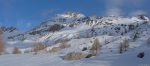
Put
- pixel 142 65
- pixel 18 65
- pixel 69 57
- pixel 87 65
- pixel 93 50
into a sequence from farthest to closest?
1. pixel 93 50
2. pixel 69 57
3. pixel 18 65
4. pixel 87 65
5. pixel 142 65

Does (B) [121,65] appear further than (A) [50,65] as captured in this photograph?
No

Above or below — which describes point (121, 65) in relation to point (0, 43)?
below

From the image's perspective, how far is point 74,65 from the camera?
46156 millimetres

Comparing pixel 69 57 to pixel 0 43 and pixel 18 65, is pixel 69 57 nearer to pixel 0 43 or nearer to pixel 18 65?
pixel 18 65

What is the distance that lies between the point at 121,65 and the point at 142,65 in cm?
336

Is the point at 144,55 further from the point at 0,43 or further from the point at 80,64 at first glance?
the point at 0,43

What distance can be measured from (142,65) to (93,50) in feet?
268

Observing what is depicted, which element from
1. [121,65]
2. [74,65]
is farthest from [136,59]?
[74,65]

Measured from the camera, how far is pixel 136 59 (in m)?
49.0

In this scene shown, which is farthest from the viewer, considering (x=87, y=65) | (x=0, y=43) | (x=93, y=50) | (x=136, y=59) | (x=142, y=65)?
(x=0, y=43)

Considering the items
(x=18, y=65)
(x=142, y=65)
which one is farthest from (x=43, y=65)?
(x=142, y=65)

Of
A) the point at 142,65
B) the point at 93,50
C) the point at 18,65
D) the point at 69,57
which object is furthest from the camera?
the point at 93,50

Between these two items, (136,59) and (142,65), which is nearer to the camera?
(142,65)

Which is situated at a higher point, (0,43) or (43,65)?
(0,43)
